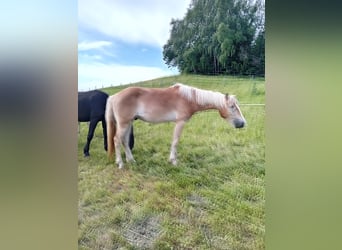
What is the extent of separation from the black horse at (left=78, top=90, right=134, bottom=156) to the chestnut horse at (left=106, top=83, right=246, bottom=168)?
0.09ft

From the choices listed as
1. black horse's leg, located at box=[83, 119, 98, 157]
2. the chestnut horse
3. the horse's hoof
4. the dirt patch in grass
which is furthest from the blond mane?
the dirt patch in grass

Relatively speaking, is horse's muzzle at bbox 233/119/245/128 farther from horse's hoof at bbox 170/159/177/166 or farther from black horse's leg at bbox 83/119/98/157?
black horse's leg at bbox 83/119/98/157

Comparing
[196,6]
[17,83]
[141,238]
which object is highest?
[196,6]

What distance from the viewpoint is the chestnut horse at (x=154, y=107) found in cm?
202

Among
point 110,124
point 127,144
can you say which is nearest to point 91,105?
point 110,124

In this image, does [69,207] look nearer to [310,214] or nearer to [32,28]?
[32,28]

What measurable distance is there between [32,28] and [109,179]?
87 centimetres

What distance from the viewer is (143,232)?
1952mm

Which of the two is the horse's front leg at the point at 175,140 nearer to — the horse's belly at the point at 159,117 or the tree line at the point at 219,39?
the horse's belly at the point at 159,117

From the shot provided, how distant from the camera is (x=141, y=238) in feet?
6.40

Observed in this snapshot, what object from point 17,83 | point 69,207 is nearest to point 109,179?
point 69,207

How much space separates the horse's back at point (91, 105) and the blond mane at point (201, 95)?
0.40 m

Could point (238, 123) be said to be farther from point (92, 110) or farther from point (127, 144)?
point (92, 110)

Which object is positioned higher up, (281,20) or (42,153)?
(281,20)
